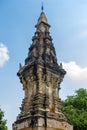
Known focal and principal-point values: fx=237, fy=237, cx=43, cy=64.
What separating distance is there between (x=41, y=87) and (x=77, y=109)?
15272 mm

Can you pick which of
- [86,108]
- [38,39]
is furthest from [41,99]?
[86,108]

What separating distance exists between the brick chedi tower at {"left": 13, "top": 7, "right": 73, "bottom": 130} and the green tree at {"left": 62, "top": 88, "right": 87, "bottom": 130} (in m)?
11.1

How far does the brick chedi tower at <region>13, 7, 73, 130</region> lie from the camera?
12867mm

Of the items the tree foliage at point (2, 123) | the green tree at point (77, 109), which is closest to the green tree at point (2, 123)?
the tree foliage at point (2, 123)

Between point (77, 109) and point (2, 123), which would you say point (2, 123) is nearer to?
point (2, 123)

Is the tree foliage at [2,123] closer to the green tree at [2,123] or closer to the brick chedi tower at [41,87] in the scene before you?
the green tree at [2,123]

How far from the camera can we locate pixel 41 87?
45.2ft

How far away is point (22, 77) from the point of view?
15031mm

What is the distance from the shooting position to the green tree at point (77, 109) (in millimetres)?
24731

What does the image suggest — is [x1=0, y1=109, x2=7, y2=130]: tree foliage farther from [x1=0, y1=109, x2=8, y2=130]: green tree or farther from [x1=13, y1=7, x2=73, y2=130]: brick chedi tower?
[x1=13, y1=7, x2=73, y2=130]: brick chedi tower

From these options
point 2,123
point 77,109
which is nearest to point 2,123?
point 2,123

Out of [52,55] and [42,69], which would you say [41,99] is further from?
[52,55]

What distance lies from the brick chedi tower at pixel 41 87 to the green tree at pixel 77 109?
11108 mm

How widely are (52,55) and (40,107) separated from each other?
12.9 ft
